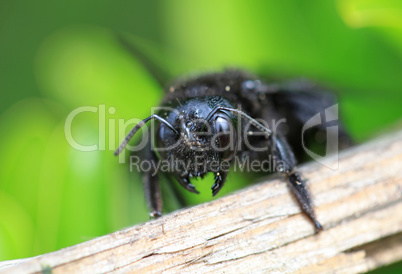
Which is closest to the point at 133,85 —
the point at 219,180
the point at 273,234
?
the point at 219,180

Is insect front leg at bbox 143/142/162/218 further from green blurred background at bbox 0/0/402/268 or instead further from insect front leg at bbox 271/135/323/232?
insect front leg at bbox 271/135/323/232

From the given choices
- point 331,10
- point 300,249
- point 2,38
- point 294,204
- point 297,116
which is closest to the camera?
point 300,249

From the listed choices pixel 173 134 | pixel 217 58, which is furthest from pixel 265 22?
pixel 173 134

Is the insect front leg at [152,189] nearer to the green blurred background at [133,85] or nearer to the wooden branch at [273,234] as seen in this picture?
the green blurred background at [133,85]

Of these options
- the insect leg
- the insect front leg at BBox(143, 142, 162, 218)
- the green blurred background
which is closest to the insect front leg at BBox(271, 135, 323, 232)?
Answer: the insect leg

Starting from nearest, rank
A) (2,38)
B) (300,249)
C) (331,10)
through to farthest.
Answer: (300,249) → (331,10) → (2,38)

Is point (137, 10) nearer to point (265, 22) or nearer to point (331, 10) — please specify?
point (265, 22)
